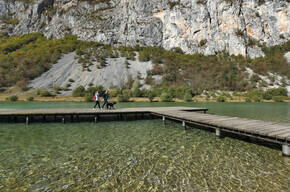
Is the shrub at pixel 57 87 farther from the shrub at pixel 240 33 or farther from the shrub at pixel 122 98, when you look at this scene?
the shrub at pixel 240 33

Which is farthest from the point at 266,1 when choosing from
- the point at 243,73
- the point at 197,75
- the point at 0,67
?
the point at 0,67

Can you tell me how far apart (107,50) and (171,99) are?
179 ft

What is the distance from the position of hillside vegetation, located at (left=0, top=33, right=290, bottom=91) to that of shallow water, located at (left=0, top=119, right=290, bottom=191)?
5648 cm

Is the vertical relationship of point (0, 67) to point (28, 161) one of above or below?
above

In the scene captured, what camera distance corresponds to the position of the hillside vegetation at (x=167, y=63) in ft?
215

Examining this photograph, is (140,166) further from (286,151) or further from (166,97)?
(166,97)

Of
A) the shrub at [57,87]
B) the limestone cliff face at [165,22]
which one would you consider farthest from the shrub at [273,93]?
the shrub at [57,87]

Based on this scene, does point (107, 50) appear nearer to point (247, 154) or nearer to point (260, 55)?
point (260, 55)

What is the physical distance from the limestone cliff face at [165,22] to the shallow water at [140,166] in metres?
91.6

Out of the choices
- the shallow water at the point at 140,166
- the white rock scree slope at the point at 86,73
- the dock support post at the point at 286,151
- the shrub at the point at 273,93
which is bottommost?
the shallow water at the point at 140,166

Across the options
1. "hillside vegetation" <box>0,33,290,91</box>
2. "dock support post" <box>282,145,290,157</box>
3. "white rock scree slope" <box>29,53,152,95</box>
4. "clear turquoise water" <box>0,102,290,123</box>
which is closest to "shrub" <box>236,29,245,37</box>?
"hillside vegetation" <box>0,33,290,91</box>

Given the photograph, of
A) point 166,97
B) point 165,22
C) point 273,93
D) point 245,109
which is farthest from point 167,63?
point 245,109

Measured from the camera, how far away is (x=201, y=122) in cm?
1060

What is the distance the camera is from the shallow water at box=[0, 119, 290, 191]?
4488mm
